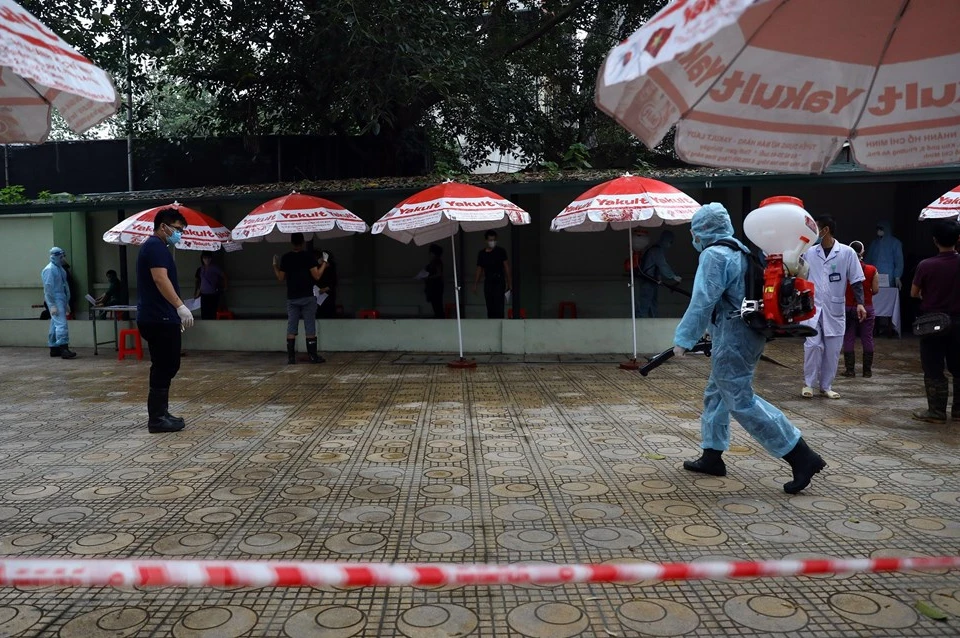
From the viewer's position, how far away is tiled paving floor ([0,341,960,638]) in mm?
2852

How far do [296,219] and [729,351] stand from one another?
735cm

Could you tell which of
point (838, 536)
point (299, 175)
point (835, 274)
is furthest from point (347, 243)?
point (838, 536)

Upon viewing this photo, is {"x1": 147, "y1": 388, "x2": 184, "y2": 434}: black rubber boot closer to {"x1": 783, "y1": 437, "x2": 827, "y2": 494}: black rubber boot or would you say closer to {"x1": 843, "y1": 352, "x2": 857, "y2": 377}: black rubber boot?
{"x1": 783, "y1": 437, "x2": 827, "y2": 494}: black rubber boot

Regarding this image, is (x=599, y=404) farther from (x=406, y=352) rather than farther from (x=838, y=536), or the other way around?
(x=406, y=352)

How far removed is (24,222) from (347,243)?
23.4 ft

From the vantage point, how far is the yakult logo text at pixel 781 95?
289 centimetres

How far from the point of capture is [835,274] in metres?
7.57

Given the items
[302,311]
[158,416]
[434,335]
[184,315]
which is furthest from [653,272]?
[158,416]

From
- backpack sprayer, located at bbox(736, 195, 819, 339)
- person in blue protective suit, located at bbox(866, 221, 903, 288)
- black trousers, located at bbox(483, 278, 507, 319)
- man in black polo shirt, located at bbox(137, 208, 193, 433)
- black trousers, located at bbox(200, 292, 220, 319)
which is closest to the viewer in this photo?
backpack sprayer, located at bbox(736, 195, 819, 339)

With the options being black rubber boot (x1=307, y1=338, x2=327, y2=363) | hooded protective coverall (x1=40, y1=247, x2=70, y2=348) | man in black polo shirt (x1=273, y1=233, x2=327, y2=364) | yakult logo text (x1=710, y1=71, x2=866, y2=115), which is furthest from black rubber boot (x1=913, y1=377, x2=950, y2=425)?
hooded protective coverall (x1=40, y1=247, x2=70, y2=348)

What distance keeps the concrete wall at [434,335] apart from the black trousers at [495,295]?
1.67ft

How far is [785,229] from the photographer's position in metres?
4.25

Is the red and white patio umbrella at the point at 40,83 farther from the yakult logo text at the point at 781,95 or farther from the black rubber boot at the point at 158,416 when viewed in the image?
the yakult logo text at the point at 781,95

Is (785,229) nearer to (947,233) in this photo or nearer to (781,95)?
(781,95)
